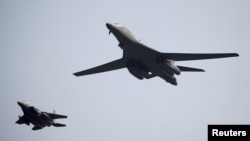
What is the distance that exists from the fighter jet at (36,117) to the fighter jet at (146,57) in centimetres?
2234

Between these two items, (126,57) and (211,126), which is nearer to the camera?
(211,126)

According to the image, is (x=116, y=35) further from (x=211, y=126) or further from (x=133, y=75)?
(x=211, y=126)

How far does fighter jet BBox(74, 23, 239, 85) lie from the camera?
39.2 metres

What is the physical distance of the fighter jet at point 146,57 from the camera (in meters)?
39.2

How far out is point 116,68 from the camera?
45.3m

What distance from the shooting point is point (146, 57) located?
3972cm

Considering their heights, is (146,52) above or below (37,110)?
above

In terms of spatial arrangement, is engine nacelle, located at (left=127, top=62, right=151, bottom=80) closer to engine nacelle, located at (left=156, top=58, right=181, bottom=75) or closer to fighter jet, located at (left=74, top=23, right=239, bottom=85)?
fighter jet, located at (left=74, top=23, right=239, bottom=85)

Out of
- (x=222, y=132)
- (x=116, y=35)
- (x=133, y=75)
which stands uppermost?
(x=116, y=35)

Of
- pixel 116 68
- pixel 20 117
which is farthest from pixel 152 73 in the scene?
pixel 20 117

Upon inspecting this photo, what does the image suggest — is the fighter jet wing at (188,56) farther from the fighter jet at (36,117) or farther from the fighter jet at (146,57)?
the fighter jet at (36,117)

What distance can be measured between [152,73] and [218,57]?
7.72m

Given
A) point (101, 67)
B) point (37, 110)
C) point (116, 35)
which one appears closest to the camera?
point (116, 35)

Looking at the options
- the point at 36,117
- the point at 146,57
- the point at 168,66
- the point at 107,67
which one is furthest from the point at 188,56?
the point at 36,117
